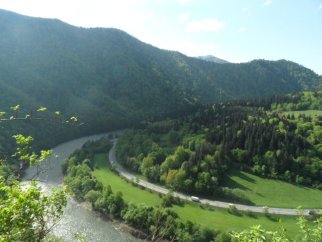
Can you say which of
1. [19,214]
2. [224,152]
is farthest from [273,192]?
[19,214]

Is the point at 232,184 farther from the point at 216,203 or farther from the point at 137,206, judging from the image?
the point at 137,206

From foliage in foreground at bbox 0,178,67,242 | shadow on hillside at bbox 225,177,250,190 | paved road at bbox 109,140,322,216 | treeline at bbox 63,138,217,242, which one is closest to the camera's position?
foliage in foreground at bbox 0,178,67,242

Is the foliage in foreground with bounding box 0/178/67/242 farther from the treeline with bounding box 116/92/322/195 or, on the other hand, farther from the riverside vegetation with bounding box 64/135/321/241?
the treeline with bounding box 116/92/322/195

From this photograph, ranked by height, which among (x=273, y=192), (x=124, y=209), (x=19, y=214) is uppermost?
(x=19, y=214)

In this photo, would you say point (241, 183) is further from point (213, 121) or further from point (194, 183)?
point (213, 121)

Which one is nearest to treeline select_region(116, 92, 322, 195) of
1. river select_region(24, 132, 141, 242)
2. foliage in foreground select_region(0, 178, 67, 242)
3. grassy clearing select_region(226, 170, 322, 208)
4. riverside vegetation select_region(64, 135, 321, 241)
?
grassy clearing select_region(226, 170, 322, 208)

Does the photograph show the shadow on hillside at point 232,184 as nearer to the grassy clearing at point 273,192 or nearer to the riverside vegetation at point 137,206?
the grassy clearing at point 273,192
